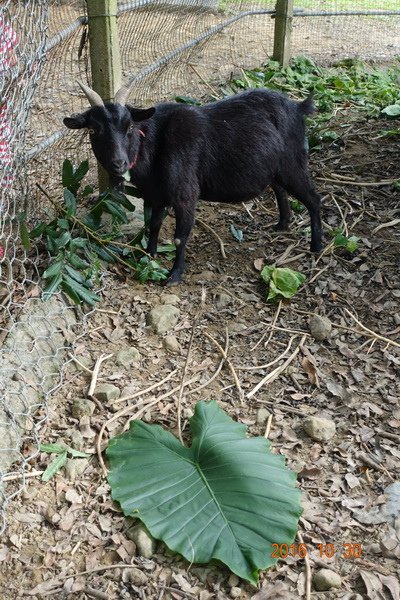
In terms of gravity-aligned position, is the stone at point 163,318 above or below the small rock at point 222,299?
above

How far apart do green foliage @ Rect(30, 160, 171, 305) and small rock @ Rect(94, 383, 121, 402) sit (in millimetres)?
604

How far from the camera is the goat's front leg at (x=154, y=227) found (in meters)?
4.37

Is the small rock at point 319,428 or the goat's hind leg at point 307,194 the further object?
the goat's hind leg at point 307,194

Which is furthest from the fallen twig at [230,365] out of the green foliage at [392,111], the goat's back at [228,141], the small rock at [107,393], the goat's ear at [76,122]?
the green foliage at [392,111]

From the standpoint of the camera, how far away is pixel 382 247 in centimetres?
448

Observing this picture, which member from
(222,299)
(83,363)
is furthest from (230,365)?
(83,363)

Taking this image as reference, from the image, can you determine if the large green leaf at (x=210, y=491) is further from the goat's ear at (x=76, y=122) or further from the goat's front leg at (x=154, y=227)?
the goat's ear at (x=76, y=122)

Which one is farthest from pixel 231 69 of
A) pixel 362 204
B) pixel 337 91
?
pixel 362 204

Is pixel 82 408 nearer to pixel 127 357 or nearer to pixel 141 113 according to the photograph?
pixel 127 357

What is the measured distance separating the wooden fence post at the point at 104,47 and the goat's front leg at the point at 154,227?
73 cm

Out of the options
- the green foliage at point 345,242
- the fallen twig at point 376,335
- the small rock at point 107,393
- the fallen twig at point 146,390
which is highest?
the green foliage at point 345,242

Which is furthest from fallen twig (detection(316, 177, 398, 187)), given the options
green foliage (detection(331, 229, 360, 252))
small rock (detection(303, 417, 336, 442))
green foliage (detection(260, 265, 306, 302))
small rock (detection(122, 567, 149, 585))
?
small rock (detection(122, 567, 149, 585))

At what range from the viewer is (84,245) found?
3.91 meters

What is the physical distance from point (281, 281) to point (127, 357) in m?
1.10
